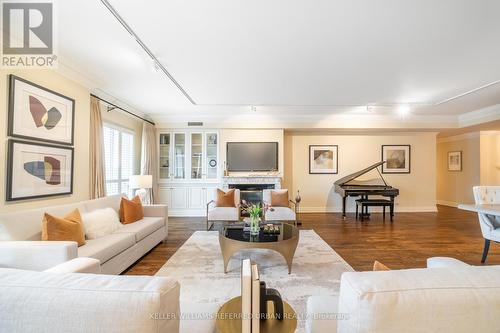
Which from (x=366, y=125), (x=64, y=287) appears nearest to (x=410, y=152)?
(x=366, y=125)

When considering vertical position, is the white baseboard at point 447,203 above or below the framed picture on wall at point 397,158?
below

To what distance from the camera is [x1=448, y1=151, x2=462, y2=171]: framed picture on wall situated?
7.84 meters

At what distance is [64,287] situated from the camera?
2.70 ft

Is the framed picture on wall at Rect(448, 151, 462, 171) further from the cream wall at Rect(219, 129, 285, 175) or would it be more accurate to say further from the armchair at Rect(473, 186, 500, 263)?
the cream wall at Rect(219, 129, 285, 175)

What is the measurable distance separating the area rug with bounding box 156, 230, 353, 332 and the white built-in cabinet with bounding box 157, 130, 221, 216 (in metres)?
2.40

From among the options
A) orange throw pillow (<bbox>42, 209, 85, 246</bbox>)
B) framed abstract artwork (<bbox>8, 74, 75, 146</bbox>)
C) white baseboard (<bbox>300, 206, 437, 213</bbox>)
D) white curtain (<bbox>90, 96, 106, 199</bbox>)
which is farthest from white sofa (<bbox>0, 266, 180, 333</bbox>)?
white baseboard (<bbox>300, 206, 437, 213</bbox>)

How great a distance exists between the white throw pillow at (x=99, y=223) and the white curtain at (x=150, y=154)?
246 centimetres

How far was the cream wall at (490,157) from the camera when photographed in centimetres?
714

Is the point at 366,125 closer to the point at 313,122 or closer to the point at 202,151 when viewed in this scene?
the point at 313,122

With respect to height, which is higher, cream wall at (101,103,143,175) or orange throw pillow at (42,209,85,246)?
cream wall at (101,103,143,175)

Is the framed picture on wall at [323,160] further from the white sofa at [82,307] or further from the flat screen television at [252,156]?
the white sofa at [82,307]

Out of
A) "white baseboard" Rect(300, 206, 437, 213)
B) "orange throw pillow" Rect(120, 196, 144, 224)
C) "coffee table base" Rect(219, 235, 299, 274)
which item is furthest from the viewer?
"white baseboard" Rect(300, 206, 437, 213)

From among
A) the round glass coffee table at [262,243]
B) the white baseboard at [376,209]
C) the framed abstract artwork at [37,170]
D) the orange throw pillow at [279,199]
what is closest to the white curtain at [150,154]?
the framed abstract artwork at [37,170]

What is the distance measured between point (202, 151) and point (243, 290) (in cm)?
570
